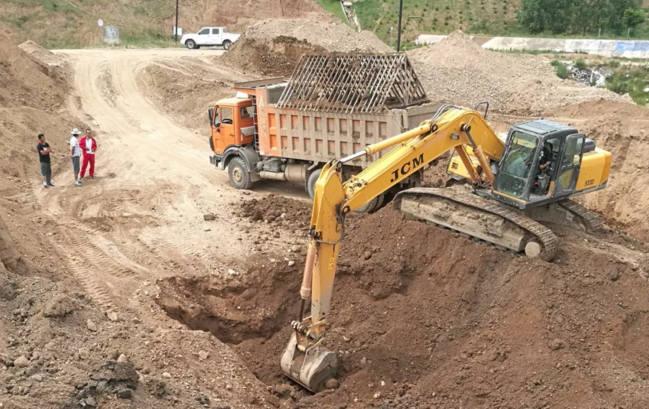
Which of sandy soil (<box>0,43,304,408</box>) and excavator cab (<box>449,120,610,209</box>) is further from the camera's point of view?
excavator cab (<box>449,120,610,209</box>)

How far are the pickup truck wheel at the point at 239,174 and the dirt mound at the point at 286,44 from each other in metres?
13.0

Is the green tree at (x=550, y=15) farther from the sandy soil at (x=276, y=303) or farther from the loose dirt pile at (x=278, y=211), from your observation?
the loose dirt pile at (x=278, y=211)

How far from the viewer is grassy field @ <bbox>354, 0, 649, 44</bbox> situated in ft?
176

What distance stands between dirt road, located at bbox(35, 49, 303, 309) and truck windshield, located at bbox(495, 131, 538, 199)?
4936 mm

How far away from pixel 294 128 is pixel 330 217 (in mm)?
8020

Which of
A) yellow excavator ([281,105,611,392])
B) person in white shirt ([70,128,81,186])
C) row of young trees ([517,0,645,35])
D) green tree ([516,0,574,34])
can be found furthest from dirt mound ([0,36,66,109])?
row of young trees ([517,0,645,35])

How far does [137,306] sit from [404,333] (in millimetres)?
4372

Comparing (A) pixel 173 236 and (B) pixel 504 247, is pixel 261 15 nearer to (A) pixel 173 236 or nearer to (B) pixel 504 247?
(A) pixel 173 236

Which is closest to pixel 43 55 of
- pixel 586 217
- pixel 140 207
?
pixel 140 207

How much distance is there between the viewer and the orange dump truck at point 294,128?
15.4m

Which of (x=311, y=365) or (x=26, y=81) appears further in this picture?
(x=26, y=81)

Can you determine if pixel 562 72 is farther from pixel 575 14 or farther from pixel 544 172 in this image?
pixel 575 14

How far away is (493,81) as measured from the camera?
28.9 metres

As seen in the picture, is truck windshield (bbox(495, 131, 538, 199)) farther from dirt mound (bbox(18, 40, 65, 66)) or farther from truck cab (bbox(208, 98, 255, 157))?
dirt mound (bbox(18, 40, 65, 66))
